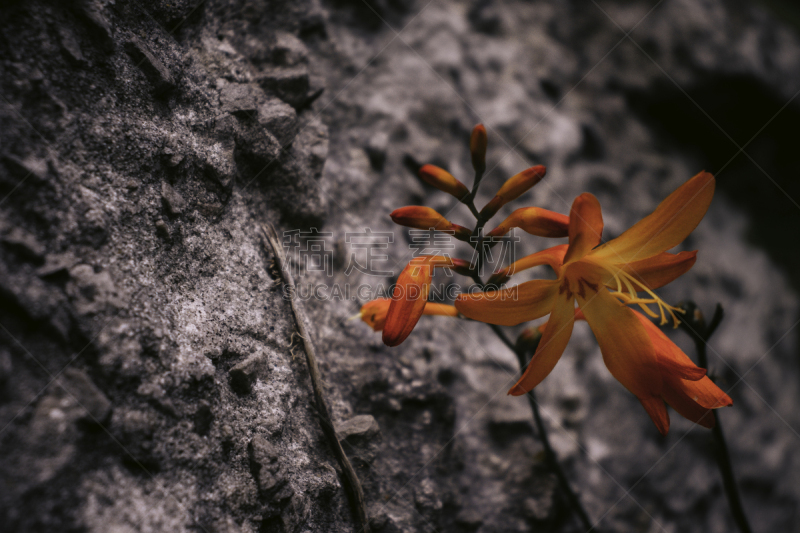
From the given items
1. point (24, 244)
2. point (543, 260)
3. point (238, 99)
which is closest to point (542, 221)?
point (543, 260)

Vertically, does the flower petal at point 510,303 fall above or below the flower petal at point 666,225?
below

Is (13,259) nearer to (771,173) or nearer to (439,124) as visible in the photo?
(439,124)

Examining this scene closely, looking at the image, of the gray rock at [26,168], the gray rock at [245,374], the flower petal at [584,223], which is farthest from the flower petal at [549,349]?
the gray rock at [26,168]

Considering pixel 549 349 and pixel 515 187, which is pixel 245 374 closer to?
pixel 549 349

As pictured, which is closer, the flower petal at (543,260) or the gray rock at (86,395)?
the gray rock at (86,395)

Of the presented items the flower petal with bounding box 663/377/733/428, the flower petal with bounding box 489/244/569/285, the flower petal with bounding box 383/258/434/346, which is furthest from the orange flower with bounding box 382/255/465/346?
the flower petal with bounding box 663/377/733/428

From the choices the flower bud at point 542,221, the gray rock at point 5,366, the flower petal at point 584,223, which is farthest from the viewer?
the flower bud at point 542,221

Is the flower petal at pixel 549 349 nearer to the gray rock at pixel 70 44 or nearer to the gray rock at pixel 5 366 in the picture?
the gray rock at pixel 5 366
